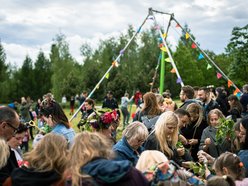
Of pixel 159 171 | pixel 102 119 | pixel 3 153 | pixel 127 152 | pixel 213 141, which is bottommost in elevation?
pixel 213 141

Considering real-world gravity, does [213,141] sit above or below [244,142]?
below

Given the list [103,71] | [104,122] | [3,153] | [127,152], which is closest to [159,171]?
[127,152]

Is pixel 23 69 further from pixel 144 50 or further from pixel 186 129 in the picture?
pixel 186 129

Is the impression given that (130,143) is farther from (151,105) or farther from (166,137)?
(151,105)

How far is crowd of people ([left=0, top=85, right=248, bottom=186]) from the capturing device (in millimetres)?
2486

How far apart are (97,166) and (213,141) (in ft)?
11.8

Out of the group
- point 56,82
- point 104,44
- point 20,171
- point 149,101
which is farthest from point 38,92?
point 20,171

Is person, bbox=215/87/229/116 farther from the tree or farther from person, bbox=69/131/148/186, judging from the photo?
the tree

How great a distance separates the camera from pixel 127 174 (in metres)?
2.35

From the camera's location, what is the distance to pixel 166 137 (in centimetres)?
439

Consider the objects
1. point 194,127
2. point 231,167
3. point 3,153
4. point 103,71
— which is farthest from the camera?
point 103,71

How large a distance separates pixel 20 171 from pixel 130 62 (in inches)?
1788

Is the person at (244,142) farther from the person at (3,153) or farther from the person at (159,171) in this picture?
the person at (3,153)

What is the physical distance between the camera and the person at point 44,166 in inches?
104
